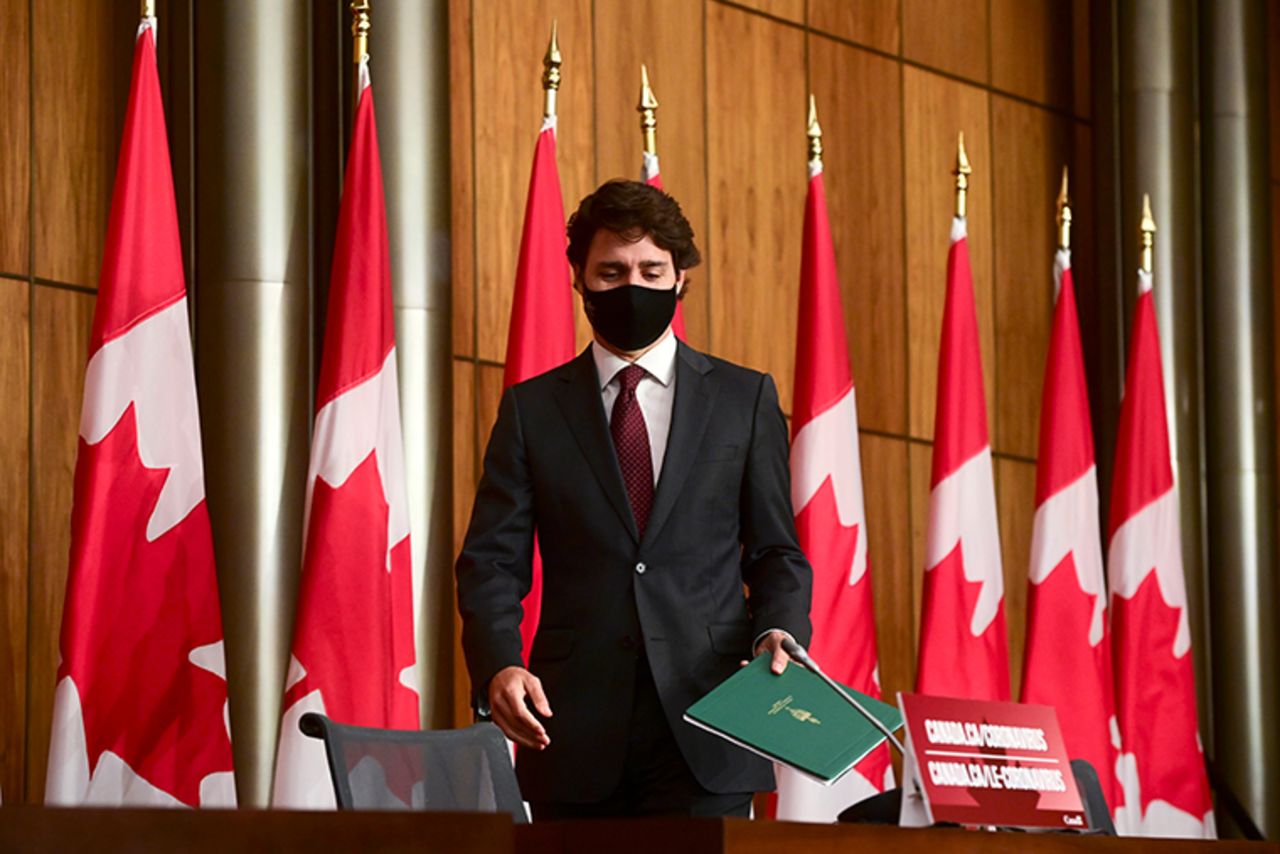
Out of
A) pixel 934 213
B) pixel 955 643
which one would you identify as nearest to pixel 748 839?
pixel 955 643

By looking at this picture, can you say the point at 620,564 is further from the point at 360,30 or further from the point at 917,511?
the point at 917,511

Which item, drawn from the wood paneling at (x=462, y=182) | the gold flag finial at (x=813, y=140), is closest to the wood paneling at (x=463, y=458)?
the wood paneling at (x=462, y=182)

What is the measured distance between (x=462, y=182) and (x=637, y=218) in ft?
7.74

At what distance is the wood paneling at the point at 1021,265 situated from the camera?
21.0ft

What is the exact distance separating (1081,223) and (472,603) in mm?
4543

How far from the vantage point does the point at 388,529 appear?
4.21 metres

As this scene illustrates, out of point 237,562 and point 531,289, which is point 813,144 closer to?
point 531,289

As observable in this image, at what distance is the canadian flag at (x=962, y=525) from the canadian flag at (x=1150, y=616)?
67 centimetres

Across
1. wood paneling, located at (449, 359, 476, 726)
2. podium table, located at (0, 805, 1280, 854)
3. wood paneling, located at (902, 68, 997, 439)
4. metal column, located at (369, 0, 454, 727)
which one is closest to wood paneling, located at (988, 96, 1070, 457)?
wood paneling, located at (902, 68, 997, 439)

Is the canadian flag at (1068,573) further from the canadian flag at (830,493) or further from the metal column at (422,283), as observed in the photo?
the metal column at (422,283)

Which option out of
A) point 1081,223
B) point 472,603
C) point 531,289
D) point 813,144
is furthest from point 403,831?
point 1081,223

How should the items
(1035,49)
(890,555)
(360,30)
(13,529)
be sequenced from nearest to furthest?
(13,529) → (360,30) → (890,555) → (1035,49)

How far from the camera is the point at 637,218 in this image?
2646 millimetres

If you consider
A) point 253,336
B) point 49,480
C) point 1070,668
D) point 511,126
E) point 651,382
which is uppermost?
point 511,126
